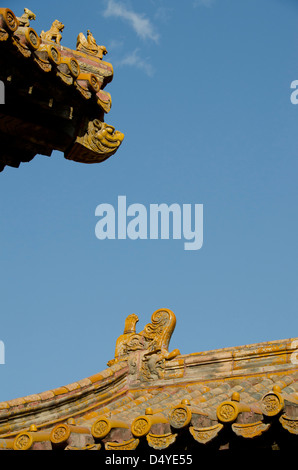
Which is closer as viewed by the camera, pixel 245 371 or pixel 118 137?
pixel 118 137

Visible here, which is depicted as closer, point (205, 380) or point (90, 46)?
point (90, 46)

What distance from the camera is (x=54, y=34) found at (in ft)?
19.7

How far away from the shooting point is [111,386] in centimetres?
1113

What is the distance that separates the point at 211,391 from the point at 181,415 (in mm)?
3256

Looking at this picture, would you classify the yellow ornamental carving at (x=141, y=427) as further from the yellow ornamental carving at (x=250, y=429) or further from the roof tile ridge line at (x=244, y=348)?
the roof tile ridge line at (x=244, y=348)

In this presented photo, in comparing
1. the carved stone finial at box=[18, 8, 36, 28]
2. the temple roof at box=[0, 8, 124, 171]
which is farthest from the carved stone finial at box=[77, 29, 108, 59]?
the carved stone finial at box=[18, 8, 36, 28]

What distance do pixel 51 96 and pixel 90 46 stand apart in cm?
80

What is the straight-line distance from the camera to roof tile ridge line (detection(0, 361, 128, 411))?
9623 millimetres

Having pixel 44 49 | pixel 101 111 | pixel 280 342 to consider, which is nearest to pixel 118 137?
pixel 101 111

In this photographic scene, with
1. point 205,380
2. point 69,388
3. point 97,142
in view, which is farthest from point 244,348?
point 97,142

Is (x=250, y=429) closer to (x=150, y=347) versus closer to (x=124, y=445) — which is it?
(x=124, y=445)

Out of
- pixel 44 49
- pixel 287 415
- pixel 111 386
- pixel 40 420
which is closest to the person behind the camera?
pixel 44 49

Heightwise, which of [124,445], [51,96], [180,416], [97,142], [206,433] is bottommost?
[124,445]
